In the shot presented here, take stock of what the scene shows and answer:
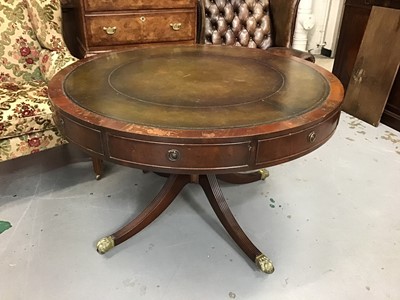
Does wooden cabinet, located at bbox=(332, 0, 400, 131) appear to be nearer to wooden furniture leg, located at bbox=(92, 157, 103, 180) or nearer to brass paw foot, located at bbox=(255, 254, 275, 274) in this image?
brass paw foot, located at bbox=(255, 254, 275, 274)

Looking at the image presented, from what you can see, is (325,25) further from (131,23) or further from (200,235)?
(200,235)

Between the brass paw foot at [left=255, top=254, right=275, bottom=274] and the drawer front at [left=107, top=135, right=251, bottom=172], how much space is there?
61 centimetres

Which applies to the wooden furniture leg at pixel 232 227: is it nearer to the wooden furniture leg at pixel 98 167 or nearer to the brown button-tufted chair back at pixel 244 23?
the wooden furniture leg at pixel 98 167

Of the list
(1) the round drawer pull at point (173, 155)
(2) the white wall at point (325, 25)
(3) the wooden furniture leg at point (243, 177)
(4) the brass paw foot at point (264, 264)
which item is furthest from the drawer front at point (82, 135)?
(2) the white wall at point (325, 25)

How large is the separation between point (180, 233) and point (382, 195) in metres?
1.17

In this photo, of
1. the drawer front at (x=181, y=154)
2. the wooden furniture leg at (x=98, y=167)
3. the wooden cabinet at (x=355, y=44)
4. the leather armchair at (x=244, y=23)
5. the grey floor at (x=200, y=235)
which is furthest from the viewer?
the wooden cabinet at (x=355, y=44)

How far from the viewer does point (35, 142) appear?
69.3 inches

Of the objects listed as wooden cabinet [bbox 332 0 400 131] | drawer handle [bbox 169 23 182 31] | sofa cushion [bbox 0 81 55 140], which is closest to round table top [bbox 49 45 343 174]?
sofa cushion [bbox 0 81 55 140]

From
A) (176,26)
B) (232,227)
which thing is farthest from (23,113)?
(176,26)

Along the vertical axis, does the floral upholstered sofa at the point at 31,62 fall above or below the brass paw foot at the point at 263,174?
above

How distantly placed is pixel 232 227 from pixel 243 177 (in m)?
0.51

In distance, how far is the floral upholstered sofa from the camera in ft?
5.64

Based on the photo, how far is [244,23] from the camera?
2.60 metres

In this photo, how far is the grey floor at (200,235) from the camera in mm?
1441
